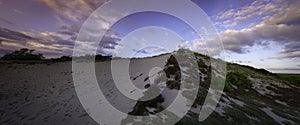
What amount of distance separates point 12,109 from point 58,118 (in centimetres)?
473

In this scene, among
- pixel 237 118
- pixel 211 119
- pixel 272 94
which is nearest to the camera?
pixel 211 119

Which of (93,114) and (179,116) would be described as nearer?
(179,116)

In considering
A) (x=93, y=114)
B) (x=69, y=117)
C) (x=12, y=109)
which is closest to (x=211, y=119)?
(x=93, y=114)

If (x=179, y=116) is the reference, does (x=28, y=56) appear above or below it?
above

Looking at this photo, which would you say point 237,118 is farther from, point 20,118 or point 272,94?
point 272,94

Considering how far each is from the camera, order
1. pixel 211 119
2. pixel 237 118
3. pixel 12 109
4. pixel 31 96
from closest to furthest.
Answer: pixel 211 119
pixel 237 118
pixel 12 109
pixel 31 96

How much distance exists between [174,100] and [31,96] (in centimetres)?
1352

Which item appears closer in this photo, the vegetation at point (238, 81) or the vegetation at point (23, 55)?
the vegetation at point (238, 81)

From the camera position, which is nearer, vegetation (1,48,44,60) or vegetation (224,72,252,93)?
vegetation (224,72,252,93)

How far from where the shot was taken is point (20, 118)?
8.91 metres

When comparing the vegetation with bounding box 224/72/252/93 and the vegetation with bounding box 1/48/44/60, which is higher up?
the vegetation with bounding box 1/48/44/60

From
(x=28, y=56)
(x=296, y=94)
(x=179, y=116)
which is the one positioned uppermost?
(x=28, y=56)

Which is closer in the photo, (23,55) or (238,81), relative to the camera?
(238,81)

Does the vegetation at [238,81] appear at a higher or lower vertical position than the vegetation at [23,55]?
lower
